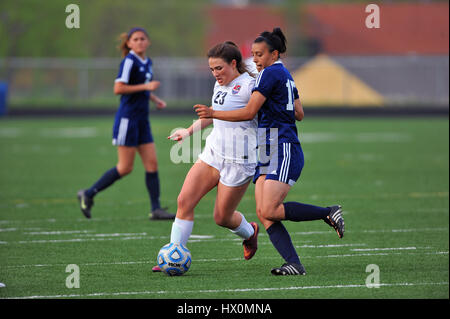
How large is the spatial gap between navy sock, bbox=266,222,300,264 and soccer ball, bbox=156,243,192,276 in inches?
31.5

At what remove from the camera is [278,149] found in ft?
24.4

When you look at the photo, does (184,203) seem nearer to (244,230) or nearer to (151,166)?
(244,230)

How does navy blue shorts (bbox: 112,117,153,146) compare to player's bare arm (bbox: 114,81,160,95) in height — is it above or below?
below

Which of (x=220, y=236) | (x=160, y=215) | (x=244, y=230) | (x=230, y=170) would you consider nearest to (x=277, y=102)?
(x=230, y=170)

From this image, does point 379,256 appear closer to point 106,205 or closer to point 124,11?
point 106,205

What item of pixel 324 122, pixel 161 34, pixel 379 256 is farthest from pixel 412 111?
pixel 379 256

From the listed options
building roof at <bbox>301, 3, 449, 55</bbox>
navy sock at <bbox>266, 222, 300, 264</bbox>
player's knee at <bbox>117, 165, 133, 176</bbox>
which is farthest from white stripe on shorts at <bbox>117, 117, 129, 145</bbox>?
building roof at <bbox>301, 3, 449, 55</bbox>

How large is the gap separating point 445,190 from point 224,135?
24.7ft

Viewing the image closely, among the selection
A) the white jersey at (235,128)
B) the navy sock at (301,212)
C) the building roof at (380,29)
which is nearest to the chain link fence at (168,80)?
the building roof at (380,29)

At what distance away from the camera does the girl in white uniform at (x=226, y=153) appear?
766 cm

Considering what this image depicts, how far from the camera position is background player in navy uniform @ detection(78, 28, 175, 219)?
11.2 metres

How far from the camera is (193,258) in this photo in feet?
27.8

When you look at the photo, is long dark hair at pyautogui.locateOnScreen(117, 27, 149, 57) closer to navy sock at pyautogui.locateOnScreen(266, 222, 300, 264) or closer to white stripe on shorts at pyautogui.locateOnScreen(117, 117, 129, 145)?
white stripe on shorts at pyautogui.locateOnScreen(117, 117, 129, 145)

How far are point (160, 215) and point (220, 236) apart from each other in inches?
61.4
